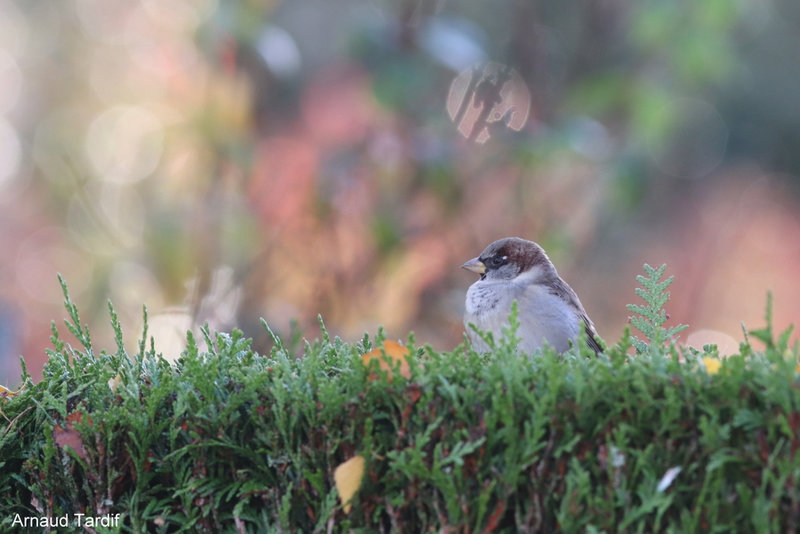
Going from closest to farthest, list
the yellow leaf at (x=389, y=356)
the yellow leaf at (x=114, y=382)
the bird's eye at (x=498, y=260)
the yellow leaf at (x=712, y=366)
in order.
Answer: the yellow leaf at (x=712, y=366) < the yellow leaf at (x=389, y=356) < the yellow leaf at (x=114, y=382) < the bird's eye at (x=498, y=260)

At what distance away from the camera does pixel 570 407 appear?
1584 mm

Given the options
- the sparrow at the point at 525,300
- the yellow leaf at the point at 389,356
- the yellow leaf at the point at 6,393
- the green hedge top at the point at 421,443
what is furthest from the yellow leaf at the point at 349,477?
the sparrow at the point at 525,300

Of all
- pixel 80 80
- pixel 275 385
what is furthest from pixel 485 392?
pixel 80 80

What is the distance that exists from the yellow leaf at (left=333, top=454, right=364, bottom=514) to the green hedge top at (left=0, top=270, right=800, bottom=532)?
0.05ft

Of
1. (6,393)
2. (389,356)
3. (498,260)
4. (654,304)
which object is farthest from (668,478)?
(498,260)

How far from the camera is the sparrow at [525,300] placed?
2.99 meters

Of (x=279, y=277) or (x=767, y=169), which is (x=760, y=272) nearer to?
(x=767, y=169)

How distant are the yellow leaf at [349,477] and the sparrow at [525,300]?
3.81 ft

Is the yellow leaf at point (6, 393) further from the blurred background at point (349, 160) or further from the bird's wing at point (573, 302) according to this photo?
the bird's wing at point (573, 302)

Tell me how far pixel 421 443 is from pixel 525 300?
1.52 m

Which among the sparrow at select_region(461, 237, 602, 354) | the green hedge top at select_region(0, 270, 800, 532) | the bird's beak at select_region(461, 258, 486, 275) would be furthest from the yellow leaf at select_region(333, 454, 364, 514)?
the bird's beak at select_region(461, 258, 486, 275)

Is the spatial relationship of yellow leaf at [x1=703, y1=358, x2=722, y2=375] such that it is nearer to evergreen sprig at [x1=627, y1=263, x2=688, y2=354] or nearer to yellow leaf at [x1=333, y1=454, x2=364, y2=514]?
evergreen sprig at [x1=627, y1=263, x2=688, y2=354]

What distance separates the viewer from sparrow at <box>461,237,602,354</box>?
2992mm

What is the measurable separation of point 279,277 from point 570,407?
10.2ft
